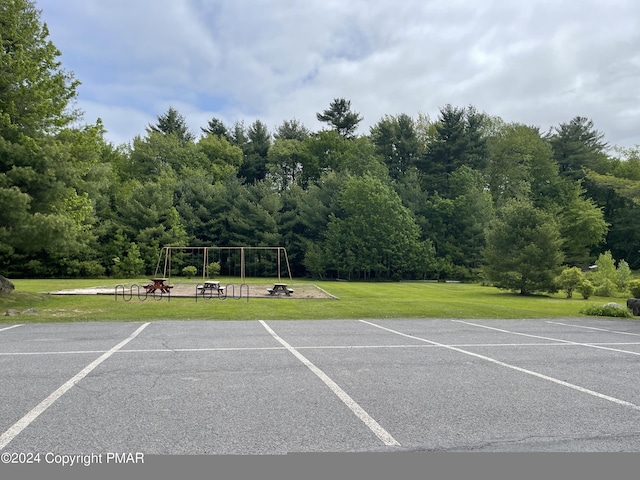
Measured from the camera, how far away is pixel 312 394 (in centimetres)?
514

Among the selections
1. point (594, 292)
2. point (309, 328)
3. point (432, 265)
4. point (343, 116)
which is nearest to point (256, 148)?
point (343, 116)

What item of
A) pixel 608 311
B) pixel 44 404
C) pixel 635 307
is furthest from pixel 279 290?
pixel 44 404

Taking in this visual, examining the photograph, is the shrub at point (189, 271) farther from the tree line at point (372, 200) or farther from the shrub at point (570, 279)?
the shrub at point (570, 279)

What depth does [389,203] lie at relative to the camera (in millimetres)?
39250

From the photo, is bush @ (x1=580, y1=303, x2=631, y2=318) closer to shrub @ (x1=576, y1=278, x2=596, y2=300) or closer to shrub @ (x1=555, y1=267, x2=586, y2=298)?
shrub @ (x1=576, y1=278, x2=596, y2=300)

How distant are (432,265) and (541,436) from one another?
35.9 metres

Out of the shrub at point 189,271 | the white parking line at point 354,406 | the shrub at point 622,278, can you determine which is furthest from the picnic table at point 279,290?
the shrub at point 622,278

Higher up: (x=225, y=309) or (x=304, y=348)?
(x=225, y=309)

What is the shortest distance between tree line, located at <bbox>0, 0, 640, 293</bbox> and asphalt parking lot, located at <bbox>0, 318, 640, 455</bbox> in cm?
1437

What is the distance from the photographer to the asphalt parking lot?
149 inches

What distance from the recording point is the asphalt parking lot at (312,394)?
3.78 m

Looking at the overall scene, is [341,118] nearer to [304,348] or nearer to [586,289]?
[586,289]

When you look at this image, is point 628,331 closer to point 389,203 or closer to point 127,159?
point 389,203

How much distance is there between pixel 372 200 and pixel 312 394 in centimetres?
3452
